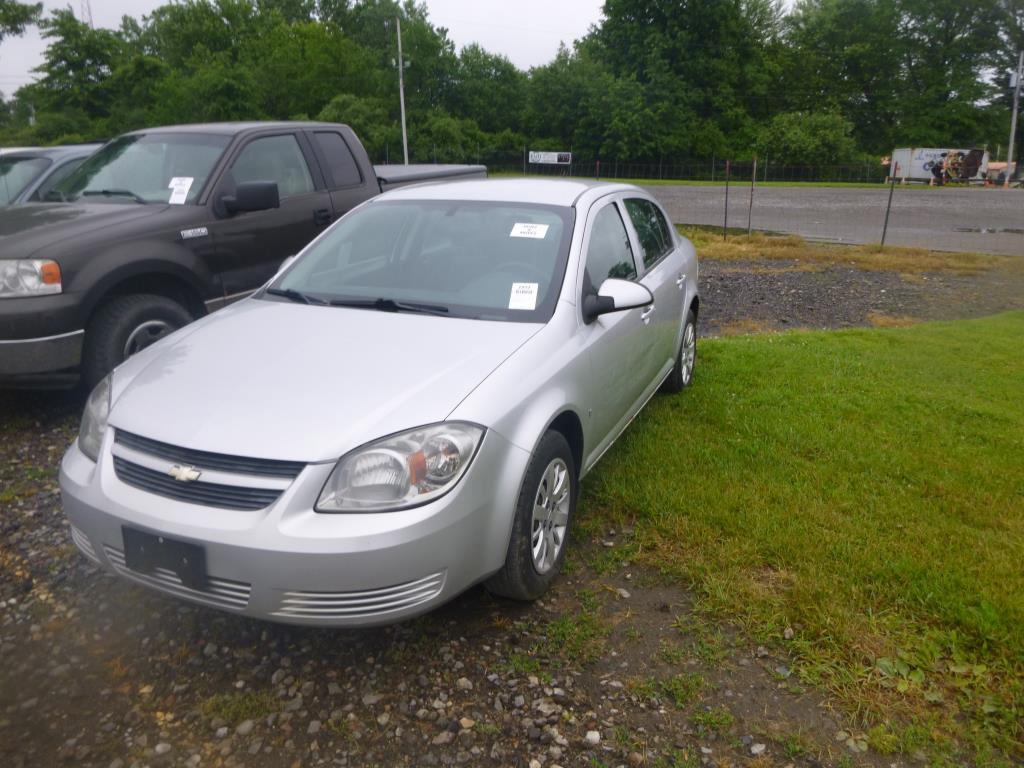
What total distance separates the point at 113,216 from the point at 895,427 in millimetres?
5279

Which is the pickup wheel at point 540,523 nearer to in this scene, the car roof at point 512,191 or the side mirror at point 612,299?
the side mirror at point 612,299

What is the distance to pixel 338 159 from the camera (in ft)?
22.9

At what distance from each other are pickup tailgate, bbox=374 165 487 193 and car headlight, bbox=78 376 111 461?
4.65 metres

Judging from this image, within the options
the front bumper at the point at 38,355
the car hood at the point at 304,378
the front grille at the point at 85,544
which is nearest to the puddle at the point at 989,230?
the car hood at the point at 304,378

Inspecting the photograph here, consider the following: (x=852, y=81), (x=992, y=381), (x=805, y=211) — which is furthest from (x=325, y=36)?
(x=992, y=381)

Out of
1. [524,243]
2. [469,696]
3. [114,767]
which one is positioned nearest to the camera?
[114,767]

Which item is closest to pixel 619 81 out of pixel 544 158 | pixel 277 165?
pixel 544 158

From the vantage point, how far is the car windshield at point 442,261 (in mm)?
3691

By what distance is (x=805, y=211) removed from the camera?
84.7 ft

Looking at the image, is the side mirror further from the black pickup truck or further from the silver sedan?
the black pickup truck

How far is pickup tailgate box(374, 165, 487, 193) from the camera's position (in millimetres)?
7832

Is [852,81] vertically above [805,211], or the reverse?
[852,81]

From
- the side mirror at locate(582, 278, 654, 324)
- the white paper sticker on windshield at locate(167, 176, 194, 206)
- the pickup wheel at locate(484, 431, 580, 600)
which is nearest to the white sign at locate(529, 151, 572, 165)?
the white paper sticker on windshield at locate(167, 176, 194, 206)

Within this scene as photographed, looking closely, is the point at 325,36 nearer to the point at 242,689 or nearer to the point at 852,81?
the point at 852,81
